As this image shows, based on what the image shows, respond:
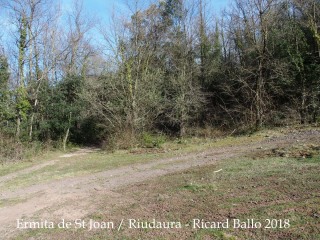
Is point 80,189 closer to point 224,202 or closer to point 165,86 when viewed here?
point 224,202

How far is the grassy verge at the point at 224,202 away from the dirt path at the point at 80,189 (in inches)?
19.4

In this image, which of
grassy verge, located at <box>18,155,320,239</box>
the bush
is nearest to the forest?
the bush

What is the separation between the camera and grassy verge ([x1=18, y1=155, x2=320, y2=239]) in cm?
367

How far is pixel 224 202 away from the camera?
15.1ft

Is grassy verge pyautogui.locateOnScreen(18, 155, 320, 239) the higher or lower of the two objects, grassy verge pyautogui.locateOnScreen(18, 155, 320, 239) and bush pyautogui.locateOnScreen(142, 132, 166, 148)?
the lower

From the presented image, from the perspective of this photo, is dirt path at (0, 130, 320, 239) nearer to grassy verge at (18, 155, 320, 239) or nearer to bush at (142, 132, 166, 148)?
grassy verge at (18, 155, 320, 239)

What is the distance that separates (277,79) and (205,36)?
703cm

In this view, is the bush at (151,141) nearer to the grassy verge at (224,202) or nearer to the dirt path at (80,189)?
the dirt path at (80,189)

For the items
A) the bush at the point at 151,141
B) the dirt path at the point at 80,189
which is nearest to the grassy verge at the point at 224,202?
the dirt path at the point at 80,189

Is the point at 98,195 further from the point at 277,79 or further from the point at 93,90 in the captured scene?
the point at 277,79

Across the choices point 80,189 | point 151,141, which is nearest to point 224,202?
point 80,189

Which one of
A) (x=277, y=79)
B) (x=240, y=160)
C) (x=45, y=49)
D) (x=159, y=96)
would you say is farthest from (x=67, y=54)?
(x=240, y=160)

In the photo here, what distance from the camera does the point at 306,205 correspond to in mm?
4062

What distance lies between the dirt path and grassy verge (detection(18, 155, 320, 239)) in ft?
1.62
